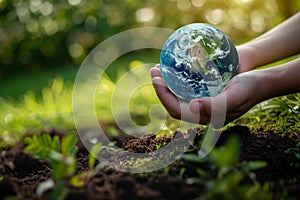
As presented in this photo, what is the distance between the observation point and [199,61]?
7.40 ft

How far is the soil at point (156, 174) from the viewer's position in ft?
5.32

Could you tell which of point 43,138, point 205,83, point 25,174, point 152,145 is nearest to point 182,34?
point 205,83

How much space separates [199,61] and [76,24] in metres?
5.34

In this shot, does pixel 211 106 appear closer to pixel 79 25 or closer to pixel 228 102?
pixel 228 102

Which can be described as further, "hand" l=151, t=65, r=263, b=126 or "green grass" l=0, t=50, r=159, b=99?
"green grass" l=0, t=50, r=159, b=99

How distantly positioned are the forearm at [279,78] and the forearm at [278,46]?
53 cm

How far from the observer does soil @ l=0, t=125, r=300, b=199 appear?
1623 mm

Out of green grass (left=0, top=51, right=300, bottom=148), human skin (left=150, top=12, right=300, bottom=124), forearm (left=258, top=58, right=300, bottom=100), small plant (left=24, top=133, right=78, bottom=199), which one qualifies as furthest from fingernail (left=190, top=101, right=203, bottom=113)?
small plant (left=24, top=133, right=78, bottom=199)

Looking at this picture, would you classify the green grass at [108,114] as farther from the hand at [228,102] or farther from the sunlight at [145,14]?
the sunlight at [145,14]

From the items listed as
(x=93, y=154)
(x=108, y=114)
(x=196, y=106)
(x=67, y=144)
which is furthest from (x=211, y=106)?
(x=108, y=114)

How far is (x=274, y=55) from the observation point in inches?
107

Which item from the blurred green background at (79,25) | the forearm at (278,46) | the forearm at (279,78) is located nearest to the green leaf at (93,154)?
the forearm at (279,78)

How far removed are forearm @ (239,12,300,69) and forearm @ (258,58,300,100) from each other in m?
0.53

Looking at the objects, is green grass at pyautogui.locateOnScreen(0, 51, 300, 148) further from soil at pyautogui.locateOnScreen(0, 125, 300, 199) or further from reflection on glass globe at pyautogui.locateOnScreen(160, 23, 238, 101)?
reflection on glass globe at pyautogui.locateOnScreen(160, 23, 238, 101)
